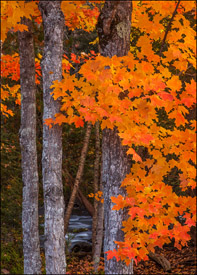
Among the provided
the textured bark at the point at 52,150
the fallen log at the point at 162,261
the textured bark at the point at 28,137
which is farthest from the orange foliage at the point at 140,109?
the fallen log at the point at 162,261

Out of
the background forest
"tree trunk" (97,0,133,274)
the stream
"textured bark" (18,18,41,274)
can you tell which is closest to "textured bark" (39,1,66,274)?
the background forest

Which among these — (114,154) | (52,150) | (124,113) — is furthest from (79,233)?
(124,113)

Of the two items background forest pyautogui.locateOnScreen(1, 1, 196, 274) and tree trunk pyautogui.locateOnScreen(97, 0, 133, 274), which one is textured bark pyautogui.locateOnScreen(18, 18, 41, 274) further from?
tree trunk pyautogui.locateOnScreen(97, 0, 133, 274)

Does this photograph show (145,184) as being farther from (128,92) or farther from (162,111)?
(162,111)

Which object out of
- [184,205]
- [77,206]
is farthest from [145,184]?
[77,206]

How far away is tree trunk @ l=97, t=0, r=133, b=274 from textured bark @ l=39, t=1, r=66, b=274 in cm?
77

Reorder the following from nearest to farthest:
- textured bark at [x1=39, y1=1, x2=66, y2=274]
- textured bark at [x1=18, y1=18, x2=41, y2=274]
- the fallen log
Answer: textured bark at [x1=39, y1=1, x2=66, y2=274] → textured bark at [x1=18, y1=18, x2=41, y2=274] → the fallen log

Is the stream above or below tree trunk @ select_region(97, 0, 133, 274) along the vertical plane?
below

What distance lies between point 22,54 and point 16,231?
5.29 metres

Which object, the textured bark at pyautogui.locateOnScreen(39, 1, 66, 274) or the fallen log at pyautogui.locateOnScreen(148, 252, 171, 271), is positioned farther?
the fallen log at pyautogui.locateOnScreen(148, 252, 171, 271)

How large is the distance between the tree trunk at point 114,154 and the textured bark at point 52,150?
30.1 inches

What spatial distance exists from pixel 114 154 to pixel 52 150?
97 centimetres

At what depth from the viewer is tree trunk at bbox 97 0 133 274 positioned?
177 inches

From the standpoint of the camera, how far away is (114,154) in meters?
4.58
